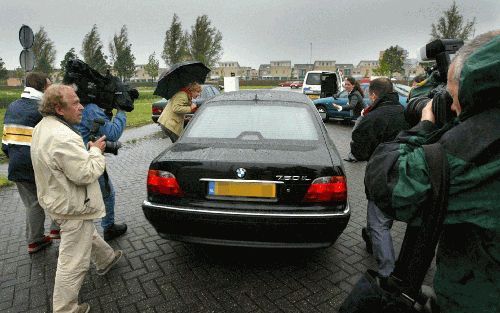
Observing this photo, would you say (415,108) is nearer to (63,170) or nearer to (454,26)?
(63,170)

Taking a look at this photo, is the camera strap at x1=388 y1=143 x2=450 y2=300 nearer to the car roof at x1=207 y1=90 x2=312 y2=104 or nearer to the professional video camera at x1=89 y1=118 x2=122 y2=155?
the professional video camera at x1=89 y1=118 x2=122 y2=155

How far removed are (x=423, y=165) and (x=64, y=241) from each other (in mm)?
2390

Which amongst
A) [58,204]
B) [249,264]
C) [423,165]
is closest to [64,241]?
[58,204]

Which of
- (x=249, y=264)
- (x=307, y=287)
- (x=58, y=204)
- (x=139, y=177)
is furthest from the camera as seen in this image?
(x=139, y=177)

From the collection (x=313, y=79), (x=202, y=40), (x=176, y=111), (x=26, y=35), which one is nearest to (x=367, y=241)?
(x=176, y=111)

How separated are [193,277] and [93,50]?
51.2m

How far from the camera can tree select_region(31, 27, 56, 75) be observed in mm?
47031

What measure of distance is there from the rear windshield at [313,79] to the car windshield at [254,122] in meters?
15.8

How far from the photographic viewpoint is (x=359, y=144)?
114 inches

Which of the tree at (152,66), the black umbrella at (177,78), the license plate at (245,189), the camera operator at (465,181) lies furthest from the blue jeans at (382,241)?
the tree at (152,66)

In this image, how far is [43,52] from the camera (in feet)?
163

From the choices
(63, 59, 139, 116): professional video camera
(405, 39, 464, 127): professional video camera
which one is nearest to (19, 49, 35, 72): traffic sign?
(63, 59, 139, 116): professional video camera

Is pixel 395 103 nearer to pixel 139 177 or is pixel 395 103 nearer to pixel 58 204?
pixel 58 204

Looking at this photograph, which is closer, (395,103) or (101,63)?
(395,103)
